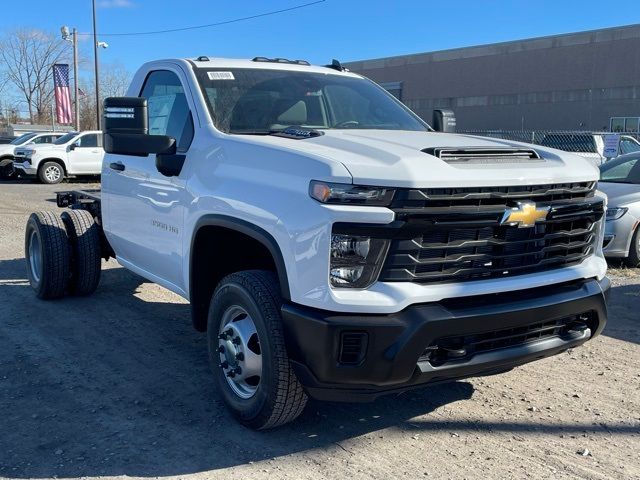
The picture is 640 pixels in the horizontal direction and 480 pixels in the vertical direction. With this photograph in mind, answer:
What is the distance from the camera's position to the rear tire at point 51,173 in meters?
20.6

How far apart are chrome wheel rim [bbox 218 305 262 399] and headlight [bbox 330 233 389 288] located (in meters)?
0.70

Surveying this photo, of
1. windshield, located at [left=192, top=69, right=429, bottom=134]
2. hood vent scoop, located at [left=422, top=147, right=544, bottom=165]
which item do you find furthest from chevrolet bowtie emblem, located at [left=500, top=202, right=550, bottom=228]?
windshield, located at [left=192, top=69, right=429, bottom=134]

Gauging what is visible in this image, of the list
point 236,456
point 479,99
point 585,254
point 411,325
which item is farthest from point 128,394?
point 479,99

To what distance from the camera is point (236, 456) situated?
336 cm

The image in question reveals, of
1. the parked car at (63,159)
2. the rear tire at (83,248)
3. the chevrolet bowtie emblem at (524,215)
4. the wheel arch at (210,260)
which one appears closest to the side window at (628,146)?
the parked car at (63,159)

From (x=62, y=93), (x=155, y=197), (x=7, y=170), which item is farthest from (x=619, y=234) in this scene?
(x=62, y=93)

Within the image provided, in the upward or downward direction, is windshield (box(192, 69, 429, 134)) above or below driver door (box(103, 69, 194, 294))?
above

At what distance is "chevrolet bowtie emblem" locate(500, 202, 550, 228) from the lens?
10.3 feet

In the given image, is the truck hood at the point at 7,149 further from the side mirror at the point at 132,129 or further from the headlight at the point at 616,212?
the side mirror at the point at 132,129

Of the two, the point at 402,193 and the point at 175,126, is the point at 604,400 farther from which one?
the point at 175,126

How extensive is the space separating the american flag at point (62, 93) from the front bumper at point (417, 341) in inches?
1205

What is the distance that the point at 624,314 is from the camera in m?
6.07

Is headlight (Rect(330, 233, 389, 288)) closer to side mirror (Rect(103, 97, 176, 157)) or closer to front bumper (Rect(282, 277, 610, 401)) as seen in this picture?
front bumper (Rect(282, 277, 610, 401))

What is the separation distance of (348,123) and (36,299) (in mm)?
3793
